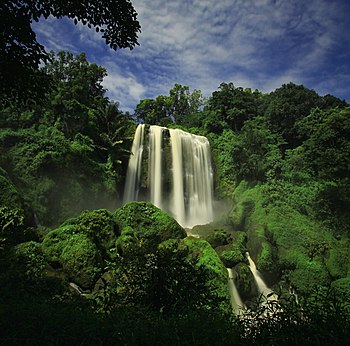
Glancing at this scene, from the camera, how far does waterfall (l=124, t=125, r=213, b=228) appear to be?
67.8ft

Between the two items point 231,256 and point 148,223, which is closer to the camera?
point 231,256

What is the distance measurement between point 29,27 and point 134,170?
17.9m

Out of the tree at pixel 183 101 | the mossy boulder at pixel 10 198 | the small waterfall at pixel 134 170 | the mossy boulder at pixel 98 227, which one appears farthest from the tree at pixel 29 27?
the tree at pixel 183 101

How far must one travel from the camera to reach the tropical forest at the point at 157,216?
2734mm

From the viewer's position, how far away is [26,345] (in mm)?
2148

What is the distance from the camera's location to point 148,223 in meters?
11.6

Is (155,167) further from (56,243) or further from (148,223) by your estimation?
(56,243)

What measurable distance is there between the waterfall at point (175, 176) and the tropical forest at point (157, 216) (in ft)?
0.41

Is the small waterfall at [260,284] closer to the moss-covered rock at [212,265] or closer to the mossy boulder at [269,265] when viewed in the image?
the mossy boulder at [269,265]

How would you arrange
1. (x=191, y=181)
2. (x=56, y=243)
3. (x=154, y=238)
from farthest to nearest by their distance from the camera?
(x=191, y=181)
(x=154, y=238)
(x=56, y=243)

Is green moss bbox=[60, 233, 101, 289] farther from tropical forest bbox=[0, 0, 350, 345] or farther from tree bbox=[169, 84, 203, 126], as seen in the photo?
tree bbox=[169, 84, 203, 126]

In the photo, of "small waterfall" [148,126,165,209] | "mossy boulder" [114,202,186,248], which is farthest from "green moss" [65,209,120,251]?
"small waterfall" [148,126,165,209]

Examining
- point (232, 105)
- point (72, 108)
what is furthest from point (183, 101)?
point (72, 108)

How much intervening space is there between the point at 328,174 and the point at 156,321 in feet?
48.3
